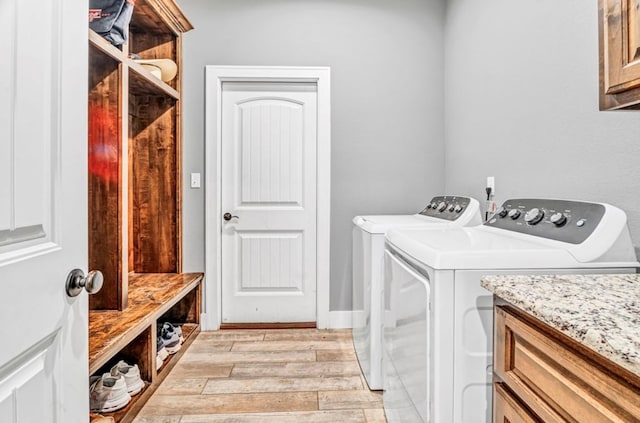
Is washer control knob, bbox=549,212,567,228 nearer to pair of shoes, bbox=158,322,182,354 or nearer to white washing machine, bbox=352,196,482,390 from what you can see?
white washing machine, bbox=352,196,482,390

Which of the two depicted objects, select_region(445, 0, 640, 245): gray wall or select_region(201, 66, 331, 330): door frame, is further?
select_region(201, 66, 331, 330): door frame

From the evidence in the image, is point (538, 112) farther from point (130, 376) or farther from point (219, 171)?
point (130, 376)

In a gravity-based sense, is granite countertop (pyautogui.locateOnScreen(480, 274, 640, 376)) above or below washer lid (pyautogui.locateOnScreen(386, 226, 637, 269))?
below

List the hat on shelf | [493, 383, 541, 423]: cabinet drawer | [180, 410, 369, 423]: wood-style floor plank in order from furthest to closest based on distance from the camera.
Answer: the hat on shelf
[180, 410, 369, 423]: wood-style floor plank
[493, 383, 541, 423]: cabinet drawer

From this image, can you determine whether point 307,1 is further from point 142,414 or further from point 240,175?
point 142,414

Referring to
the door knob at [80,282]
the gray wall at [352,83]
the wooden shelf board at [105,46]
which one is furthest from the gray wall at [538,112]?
the wooden shelf board at [105,46]

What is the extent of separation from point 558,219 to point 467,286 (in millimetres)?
534

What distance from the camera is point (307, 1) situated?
3029 millimetres

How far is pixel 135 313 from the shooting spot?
202 cm

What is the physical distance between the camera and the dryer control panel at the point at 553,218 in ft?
4.23

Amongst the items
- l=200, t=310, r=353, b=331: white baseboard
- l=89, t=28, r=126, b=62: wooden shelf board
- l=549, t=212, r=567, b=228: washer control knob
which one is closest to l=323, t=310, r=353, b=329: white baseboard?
l=200, t=310, r=353, b=331: white baseboard

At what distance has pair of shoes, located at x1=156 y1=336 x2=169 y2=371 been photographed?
89.4 inches

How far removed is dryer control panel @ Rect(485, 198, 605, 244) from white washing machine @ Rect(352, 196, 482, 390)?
18.7 inches

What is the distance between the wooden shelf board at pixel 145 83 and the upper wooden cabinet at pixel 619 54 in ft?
6.75
